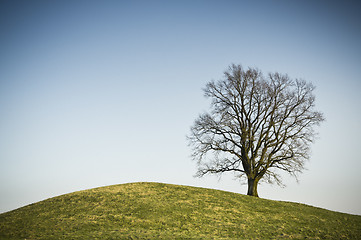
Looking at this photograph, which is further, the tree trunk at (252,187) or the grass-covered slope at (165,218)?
the tree trunk at (252,187)

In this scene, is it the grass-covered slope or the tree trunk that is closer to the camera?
the grass-covered slope

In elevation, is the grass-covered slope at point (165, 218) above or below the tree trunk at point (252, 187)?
below

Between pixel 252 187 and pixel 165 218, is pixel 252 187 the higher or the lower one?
the higher one

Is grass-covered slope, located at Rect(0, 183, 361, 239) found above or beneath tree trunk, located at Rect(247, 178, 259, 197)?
beneath

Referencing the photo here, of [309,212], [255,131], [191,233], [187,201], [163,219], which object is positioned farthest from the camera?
[255,131]

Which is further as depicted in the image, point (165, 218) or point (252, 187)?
point (252, 187)

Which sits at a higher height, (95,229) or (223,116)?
(223,116)

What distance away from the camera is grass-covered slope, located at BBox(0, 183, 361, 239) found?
14695 mm

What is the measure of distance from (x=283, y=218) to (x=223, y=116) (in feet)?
37.7

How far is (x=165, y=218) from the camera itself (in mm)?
16359

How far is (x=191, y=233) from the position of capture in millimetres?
14414

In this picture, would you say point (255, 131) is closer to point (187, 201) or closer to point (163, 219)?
point (187, 201)

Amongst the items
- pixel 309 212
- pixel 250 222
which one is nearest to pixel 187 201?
pixel 250 222

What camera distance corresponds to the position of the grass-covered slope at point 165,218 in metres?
14.7
